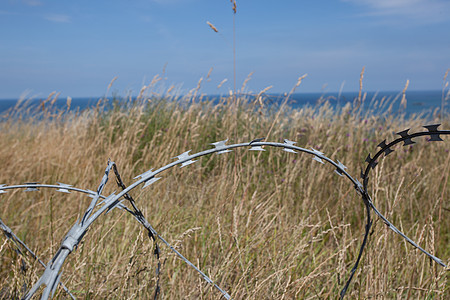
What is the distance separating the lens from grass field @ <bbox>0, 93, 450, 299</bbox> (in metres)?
1.46

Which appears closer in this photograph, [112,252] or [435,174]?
[112,252]

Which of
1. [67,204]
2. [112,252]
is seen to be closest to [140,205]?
[112,252]

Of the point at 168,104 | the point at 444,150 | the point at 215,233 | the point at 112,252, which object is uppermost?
the point at 168,104

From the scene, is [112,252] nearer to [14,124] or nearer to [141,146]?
[141,146]

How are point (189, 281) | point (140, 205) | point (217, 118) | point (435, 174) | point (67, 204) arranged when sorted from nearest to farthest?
point (189, 281) < point (140, 205) < point (67, 204) < point (435, 174) < point (217, 118)

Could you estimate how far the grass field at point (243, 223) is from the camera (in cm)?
146

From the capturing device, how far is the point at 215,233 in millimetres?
2115

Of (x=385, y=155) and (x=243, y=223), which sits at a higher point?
(x=385, y=155)

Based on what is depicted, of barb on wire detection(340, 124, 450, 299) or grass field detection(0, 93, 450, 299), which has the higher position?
barb on wire detection(340, 124, 450, 299)

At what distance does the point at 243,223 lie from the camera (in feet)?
6.89

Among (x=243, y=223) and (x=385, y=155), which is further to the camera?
(x=243, y=223)

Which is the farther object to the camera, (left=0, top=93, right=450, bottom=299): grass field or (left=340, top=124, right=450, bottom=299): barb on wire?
(left=0, top=93, right=450, bottom=299): grass field

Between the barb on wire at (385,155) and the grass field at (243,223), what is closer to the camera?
the barb on wire at (385,155)

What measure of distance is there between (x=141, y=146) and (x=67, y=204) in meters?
1.83
